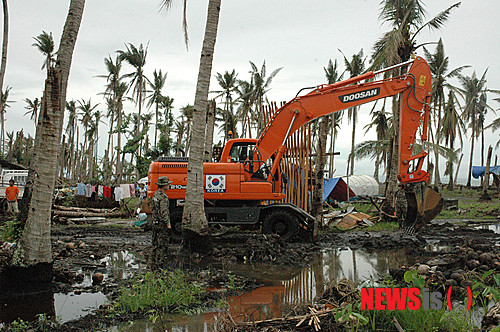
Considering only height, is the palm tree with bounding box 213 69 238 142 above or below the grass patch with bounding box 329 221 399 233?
above

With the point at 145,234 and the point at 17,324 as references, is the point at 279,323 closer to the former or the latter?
the point at 17,324

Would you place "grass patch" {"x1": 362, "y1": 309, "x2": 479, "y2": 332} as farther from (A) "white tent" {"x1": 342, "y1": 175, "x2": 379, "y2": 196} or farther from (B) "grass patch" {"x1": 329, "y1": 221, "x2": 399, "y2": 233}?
(A) "white tent" {"x1": 342, "y1": 175, "x2": 379, "y2": 196}

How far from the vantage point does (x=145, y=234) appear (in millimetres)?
14523

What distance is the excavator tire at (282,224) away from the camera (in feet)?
39.3

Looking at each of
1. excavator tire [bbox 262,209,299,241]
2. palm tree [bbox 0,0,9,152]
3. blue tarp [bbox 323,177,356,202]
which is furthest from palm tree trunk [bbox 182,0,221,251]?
blue tarp [bbox 323,177,356,202]

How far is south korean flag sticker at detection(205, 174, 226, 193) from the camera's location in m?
12.1

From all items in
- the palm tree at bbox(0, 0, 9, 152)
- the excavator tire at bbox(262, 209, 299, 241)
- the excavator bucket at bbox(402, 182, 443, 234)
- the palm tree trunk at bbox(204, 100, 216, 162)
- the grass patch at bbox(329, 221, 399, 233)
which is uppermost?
the palm tree at bbox(0, 0, 9, 152)

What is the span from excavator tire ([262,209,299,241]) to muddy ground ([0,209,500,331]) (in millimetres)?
398

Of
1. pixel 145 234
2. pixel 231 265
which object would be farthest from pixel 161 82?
pixel 231 265

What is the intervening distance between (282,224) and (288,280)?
433cm

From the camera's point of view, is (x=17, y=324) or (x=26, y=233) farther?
(x=26, y=233)

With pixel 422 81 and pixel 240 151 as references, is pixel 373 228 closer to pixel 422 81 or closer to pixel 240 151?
pixel 422 81

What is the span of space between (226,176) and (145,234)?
4288mm

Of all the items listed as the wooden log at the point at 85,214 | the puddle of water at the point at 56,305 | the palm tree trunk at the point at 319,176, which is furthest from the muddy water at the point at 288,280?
the wooden log at the point at 85,214
